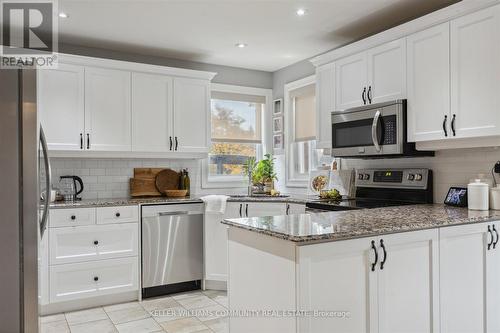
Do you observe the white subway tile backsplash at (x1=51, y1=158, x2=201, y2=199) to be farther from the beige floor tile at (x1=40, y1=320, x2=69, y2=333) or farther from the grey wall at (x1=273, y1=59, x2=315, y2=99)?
the grey wall at (x1=273, y1=59, x2=315, y2=99)

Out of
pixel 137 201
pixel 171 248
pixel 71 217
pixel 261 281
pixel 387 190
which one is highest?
pixel 387 190

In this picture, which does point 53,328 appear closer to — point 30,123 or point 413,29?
point 30,123

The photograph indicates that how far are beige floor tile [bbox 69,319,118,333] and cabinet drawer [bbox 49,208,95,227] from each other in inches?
32.9

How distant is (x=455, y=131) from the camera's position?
2.71 metres

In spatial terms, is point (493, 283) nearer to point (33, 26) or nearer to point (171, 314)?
point (171, 314)

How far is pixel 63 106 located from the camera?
12.0 ft

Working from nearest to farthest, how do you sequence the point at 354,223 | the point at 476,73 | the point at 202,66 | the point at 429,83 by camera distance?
the point at 354,223
the point at 476,73
the point at 429,83
the point at 202,66

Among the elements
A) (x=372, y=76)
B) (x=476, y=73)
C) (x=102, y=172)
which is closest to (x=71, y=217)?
(x=102, y=172)

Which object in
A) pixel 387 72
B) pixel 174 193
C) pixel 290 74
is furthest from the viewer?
pixel 290 74

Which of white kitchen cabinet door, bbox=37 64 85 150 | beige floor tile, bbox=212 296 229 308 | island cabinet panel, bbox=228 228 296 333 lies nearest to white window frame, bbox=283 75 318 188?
beige floor tile, bbox=212 296 229 308

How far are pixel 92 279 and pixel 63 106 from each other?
1.60 meters

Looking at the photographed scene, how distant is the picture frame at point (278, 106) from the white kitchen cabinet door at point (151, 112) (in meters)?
1.45

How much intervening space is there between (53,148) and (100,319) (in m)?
1.57

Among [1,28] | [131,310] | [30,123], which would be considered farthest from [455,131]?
[1,28]
